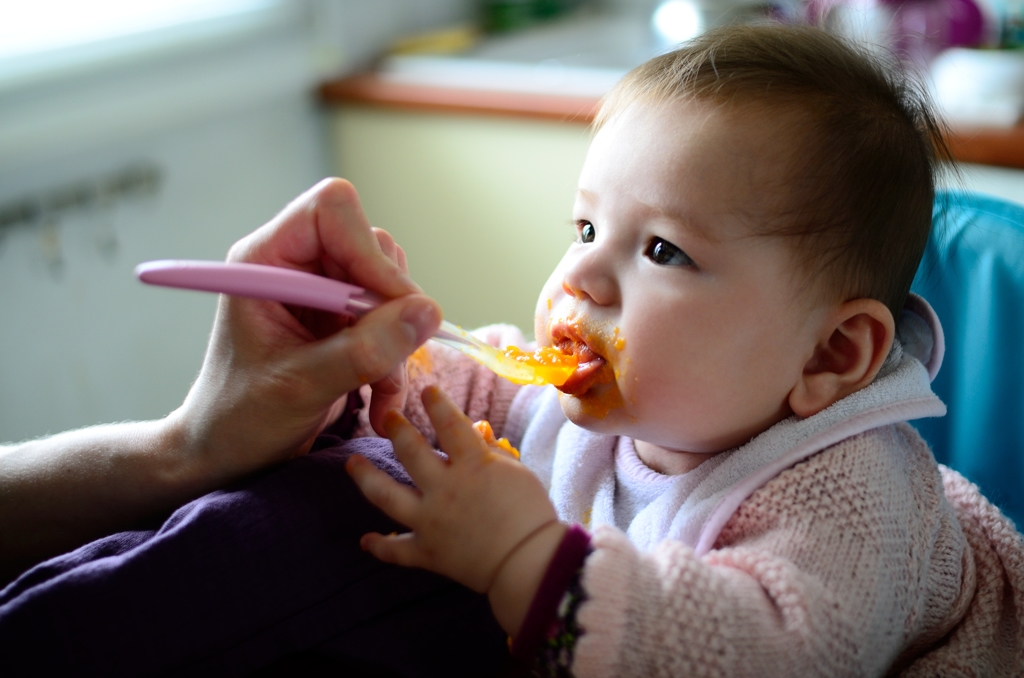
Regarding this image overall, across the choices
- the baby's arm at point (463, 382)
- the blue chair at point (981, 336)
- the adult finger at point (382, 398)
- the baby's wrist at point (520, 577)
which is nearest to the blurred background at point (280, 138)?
the blue chair at point (981, 336)

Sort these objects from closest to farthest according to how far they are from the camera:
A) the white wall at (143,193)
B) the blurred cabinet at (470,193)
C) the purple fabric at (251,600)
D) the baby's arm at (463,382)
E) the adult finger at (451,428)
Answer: the purple fabric at (251,600)
the adult finger at (451,428)
the baby's arm at (463,382)
the white wall at (143,193)
the blurred cabinet at (470,193)

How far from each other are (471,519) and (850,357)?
1.33ft

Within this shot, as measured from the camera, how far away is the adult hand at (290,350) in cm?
67

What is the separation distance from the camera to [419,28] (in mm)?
2525

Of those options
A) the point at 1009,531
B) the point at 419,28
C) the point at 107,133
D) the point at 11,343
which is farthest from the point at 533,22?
the point at 1009,531

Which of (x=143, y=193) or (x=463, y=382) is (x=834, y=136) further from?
(x=143, y=193)

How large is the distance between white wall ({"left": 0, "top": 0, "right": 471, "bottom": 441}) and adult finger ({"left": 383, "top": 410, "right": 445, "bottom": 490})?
119cm

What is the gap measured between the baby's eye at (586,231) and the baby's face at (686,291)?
4 cm

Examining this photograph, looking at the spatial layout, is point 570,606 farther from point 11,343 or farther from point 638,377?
point 11,343

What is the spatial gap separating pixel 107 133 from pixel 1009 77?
1.70 m

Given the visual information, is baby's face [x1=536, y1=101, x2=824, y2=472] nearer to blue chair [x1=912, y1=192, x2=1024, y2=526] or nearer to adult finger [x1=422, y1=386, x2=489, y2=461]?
adult finger [x1=422, y1=386, x2=489, y2=461]

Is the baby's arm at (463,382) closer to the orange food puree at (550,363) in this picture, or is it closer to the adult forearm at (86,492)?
the orange food puree at (550,363)

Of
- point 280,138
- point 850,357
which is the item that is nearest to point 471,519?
point 850,357

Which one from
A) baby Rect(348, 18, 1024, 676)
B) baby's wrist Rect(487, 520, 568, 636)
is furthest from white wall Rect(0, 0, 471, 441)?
baby's wrist Rect(487, 520, 568, 636)
